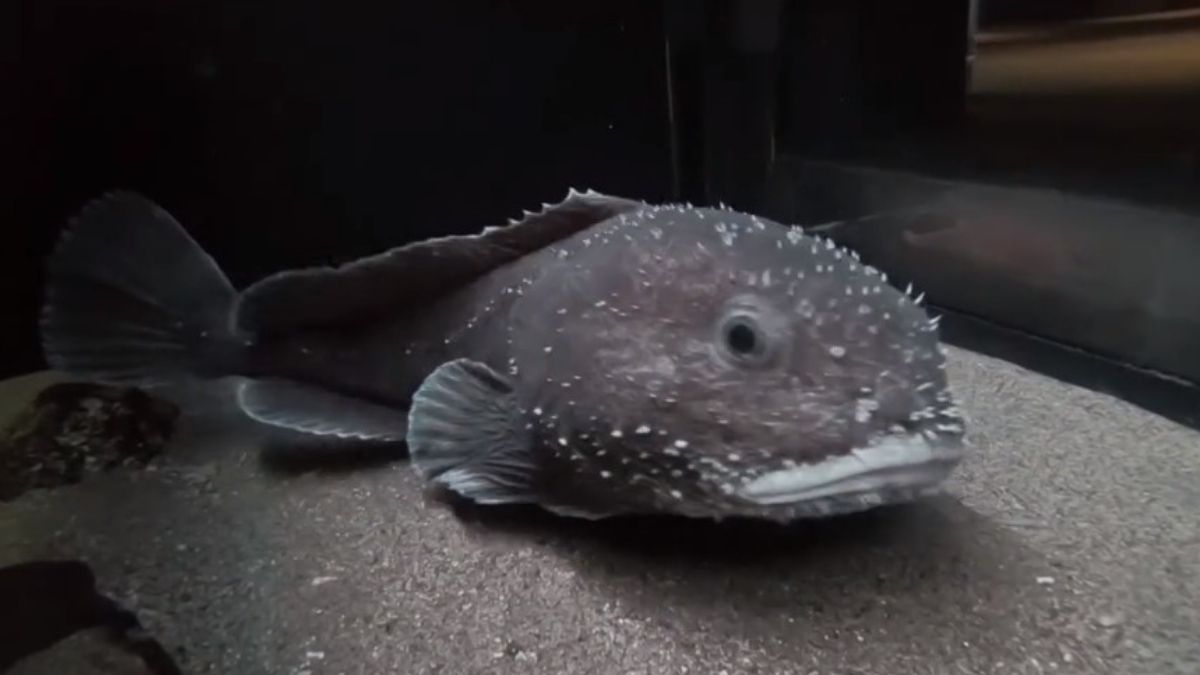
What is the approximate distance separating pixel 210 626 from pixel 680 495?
36.0 inches

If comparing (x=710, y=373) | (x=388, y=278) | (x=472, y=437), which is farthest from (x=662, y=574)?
(x=388, y=278)

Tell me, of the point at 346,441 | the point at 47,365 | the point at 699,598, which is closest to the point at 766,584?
the point at 699,598

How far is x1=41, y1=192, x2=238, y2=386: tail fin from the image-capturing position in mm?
2539

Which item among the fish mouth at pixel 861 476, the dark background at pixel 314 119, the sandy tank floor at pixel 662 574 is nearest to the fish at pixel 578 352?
the fish mouth at pixel 861 476

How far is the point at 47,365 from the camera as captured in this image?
269 cm

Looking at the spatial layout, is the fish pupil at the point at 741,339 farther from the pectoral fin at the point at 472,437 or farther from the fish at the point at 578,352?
the pectoral fin at the point at 472,437

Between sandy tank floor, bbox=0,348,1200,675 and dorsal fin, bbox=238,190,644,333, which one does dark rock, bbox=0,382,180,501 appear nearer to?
sandy tank floor, bbox=0,348,1200,675

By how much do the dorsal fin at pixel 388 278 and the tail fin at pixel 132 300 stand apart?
13cm

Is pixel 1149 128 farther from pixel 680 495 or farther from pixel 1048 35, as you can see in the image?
pixel 680 495

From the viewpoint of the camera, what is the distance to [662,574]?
1.94 meters

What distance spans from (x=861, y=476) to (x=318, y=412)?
1.54m

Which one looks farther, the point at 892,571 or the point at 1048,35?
the point at 1048,35

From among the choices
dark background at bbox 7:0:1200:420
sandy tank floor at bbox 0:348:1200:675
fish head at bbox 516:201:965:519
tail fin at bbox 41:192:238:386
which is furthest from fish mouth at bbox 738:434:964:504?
tail fin at bbox 41:192:238:386

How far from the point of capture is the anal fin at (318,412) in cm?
260
